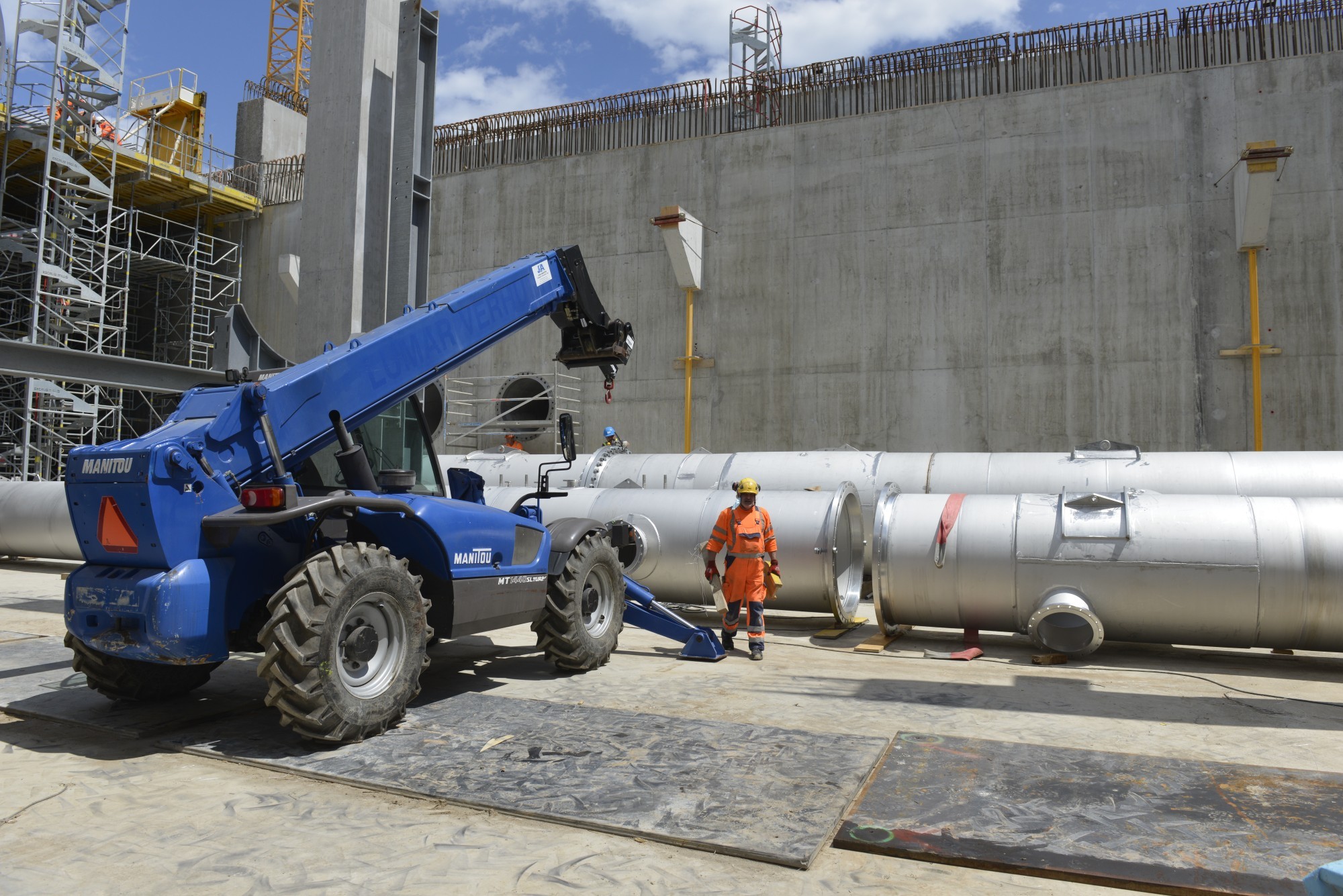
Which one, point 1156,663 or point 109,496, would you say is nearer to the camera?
point 109,496

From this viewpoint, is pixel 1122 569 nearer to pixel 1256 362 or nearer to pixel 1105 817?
pixel 1105 817

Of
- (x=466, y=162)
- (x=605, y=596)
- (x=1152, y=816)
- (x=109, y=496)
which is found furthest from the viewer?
(x=466, y=162)

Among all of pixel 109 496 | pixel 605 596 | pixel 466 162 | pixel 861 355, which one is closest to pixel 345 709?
pixel 109 496

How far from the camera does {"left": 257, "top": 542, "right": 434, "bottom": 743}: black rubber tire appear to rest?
194 inches

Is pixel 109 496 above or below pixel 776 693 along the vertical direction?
above

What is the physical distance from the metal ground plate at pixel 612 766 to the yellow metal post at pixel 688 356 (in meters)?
14.5

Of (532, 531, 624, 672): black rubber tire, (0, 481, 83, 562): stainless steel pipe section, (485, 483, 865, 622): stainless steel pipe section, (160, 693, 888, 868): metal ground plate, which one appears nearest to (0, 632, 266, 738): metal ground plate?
(160, 693, 888, 868): metal ground plate

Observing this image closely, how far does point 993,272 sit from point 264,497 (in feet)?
53.8

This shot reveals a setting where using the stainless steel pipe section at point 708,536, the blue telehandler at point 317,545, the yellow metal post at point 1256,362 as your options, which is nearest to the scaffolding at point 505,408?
the stainless steel pipe section at point 708,536

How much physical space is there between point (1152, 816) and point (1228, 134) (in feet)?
57.1

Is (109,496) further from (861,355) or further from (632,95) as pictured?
(632,95)

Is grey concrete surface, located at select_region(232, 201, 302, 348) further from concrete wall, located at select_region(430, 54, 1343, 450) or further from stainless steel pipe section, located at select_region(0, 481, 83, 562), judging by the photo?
concrete wall, located at select_region(430, 54, 1343, 450)

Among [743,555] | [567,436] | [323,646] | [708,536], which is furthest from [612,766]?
[708,536]

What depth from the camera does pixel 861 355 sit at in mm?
19297
